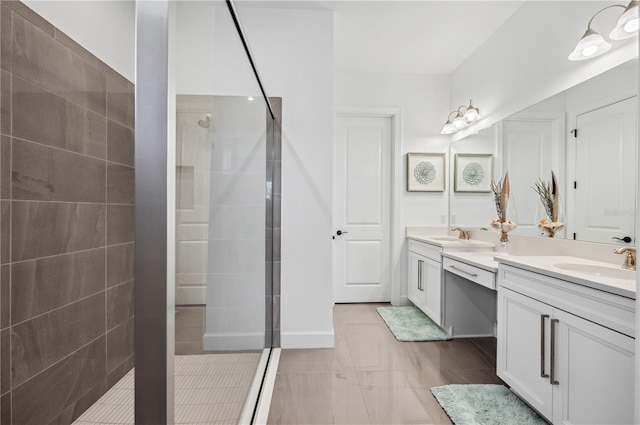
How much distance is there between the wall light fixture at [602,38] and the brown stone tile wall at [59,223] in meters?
2.69

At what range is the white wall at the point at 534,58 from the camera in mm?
1840

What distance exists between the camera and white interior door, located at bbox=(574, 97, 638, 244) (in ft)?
5.27

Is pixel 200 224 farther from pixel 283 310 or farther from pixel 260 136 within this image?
pixel 283 310

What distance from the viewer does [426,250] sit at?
3.06 meters

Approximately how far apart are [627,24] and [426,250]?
205 cm

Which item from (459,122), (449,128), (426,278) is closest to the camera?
(426,278)

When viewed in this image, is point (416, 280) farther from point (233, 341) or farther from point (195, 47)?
point (195, 47)

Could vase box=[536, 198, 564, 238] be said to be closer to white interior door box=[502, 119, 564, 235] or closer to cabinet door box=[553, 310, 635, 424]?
white interior door box=[502, 119, 564, 235]

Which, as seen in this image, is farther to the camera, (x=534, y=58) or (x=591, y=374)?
(x=534, y=58)

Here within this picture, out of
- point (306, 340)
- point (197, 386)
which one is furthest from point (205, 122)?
point (306, 340)

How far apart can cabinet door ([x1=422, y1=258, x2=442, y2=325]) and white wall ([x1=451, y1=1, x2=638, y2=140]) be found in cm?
146

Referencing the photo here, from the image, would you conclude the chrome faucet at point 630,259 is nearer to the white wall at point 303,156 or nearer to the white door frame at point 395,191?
the white wall at point 303,156

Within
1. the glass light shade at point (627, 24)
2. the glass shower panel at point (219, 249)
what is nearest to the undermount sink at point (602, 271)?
the glass light shade at point (627, 24)

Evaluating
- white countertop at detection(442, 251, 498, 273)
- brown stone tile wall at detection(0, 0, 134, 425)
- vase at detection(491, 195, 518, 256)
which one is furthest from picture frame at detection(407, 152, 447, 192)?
brown stone tile wall at detection(0, 0, 134, 425)
